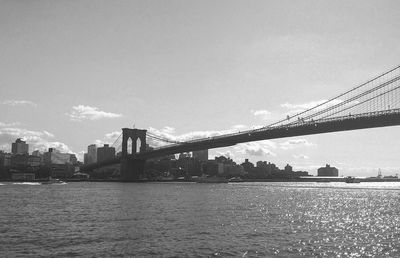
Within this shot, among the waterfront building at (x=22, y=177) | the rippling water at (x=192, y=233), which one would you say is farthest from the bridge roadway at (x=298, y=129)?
the waterfront building at (x=22, y=177)

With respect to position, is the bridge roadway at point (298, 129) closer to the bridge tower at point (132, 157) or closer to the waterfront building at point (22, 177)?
the bridge tower at point (132, 157)

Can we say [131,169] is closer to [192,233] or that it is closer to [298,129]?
[298,129]

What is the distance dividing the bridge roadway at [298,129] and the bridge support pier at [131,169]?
12.0 meters

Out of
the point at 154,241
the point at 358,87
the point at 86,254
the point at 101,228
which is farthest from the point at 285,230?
the point at 358,87

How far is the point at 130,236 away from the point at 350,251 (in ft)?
37.5

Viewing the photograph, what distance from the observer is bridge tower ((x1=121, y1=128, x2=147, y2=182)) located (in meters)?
137

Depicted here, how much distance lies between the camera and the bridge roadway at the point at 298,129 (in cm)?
7175

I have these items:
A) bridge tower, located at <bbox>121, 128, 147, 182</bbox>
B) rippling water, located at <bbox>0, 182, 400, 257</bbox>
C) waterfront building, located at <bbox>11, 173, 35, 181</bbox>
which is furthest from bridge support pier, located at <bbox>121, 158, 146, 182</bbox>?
rippling water, located at <bbox>0, 182, 400, 257</bbox>

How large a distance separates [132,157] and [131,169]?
3443 mm

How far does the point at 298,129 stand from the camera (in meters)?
85.4

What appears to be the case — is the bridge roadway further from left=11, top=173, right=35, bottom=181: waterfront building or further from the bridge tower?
left=11, top=173, right=35, bottom=181: waterfront building

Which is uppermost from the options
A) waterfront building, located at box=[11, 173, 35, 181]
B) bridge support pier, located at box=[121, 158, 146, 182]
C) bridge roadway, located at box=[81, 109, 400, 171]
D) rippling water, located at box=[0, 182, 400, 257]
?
bridge roadway, located at box=[81, 109, 400, 171]

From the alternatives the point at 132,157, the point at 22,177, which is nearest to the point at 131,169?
the point at 132,157

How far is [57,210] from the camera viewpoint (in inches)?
1631
